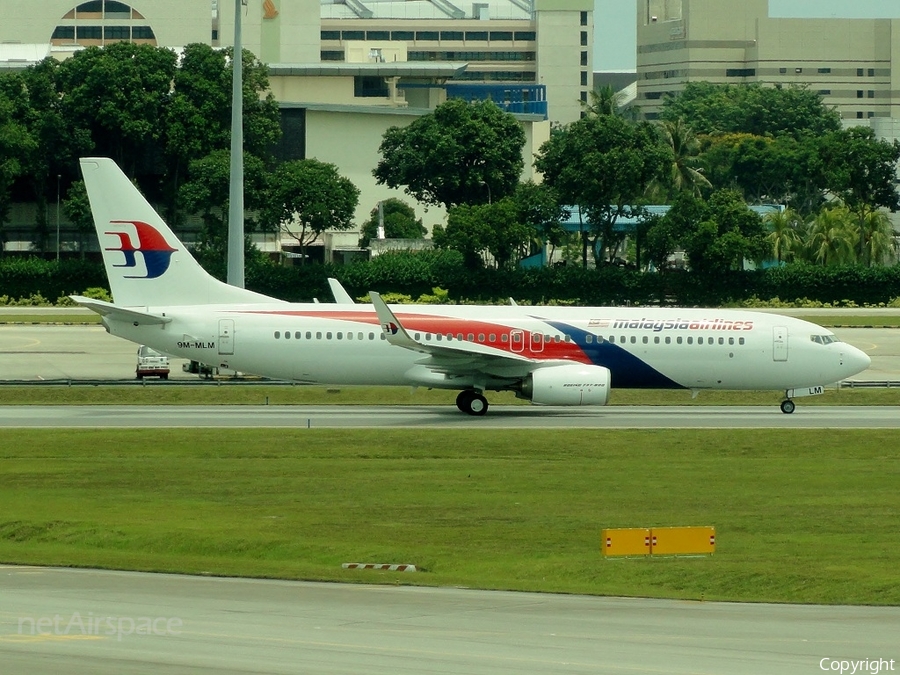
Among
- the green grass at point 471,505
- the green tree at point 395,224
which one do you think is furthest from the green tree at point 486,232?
the green grass at point 471,505

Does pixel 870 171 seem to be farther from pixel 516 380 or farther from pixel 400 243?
pixel 516 380

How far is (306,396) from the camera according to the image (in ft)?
→ 169

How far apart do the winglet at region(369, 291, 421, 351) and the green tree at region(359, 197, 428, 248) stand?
76.5 metres

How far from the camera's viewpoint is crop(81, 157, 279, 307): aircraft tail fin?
1857 inches

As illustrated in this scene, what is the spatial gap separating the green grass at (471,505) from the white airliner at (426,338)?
4908mm

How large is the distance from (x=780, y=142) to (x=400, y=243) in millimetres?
64082

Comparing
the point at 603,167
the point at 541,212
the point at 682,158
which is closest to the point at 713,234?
the point at 603,167

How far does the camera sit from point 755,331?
47781 mm

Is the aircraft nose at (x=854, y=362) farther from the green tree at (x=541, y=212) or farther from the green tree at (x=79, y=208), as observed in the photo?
the green tree at (x=79, y=208)

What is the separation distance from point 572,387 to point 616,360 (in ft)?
8.48

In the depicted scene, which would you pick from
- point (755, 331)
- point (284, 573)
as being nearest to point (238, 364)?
point (755, 331)

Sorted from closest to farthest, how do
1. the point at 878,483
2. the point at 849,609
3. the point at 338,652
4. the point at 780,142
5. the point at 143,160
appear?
the point at 338,652 < the point at 849,609 < the point at 878,483 < the point at 143,160 < the point at 780,142

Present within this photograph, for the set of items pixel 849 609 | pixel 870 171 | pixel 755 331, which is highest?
pixel 870 171

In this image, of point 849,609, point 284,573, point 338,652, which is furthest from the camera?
point 284,573
